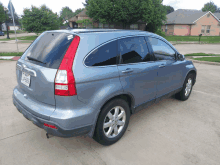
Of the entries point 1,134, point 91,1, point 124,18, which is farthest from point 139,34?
point 91,1

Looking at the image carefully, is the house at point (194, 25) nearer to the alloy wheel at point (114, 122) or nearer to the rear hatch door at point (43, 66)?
the alloy wheel at point (114, 122)

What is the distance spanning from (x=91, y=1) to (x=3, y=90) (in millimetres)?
28612

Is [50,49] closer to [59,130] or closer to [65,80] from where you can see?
[65,80]

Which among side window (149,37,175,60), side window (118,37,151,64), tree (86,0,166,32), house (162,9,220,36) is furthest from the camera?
house (162,9,220,36)

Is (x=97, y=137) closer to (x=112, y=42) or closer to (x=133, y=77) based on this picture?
(x=133, y=77)

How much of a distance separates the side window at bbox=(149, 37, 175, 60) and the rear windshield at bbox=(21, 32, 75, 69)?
1.74m

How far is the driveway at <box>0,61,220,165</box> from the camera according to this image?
2.62 metres

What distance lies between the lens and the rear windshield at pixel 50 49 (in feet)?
7.84

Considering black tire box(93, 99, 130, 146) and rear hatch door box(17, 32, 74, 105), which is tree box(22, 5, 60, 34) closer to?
rear hatch door box(17, 32, 74, 105)

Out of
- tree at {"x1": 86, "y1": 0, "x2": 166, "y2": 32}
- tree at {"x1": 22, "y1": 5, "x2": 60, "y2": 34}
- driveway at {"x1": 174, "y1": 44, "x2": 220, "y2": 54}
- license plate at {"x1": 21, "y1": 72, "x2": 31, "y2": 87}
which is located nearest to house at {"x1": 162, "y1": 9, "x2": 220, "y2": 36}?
tree at {"x1": 86, "y1": 0, "x2": 166, "y2": 32}

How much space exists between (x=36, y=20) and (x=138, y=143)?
28225mm

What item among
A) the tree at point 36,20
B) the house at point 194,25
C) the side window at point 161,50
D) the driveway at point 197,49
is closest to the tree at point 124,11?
the tree at point 36,20

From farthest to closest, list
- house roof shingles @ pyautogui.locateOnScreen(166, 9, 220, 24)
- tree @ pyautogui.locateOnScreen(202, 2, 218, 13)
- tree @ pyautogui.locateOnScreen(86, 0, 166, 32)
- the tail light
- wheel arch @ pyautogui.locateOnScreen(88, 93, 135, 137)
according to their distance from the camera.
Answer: tree @ pyautogui.locateOnScreen(202, 2, 218, 13) < house roof shingles @ pyautogui.locateOnScreen(166, 9, 220, 24) < tree @ pyautogui.locateOnScreen(86, 0, 166, 32) < wheel arch @ pyautogui.locateOnScreen(88, 93, 135, 137) < the tail light

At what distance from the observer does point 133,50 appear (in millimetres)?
3111
